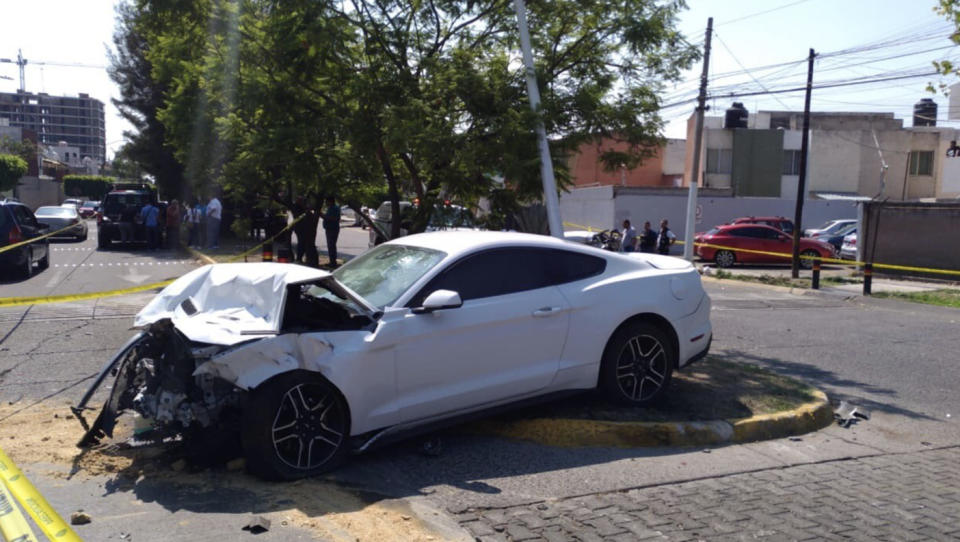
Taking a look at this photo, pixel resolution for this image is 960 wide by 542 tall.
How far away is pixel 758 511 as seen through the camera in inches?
201

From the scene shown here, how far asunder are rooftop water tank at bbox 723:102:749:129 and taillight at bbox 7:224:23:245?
4140 cm

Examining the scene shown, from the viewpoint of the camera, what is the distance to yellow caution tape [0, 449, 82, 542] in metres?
3.47

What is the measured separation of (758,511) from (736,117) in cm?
4828

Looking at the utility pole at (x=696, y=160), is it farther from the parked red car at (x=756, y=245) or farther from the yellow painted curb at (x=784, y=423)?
the yellow painted curb at (x=784, y=423)

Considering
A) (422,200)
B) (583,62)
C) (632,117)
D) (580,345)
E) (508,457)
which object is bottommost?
(508,457)

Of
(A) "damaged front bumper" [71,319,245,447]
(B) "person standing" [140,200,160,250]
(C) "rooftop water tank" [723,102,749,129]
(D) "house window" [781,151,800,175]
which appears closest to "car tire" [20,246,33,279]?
(B) "person standing" [140,200,160,250]

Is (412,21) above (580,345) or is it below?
above

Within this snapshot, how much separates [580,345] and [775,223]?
95.4 feet

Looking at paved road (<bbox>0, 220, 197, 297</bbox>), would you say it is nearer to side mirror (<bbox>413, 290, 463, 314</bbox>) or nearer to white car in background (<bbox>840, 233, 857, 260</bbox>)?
side mirror (<bbox>413, 290, 463, 314</bbox>)

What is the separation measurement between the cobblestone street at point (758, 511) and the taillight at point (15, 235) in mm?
16581

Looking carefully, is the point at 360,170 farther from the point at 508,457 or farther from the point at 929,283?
the point at 929,283

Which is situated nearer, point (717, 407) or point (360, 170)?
point (717, 407)

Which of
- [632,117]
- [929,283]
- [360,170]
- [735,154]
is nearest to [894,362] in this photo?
[632,117]

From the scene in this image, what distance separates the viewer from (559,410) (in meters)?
6.91
